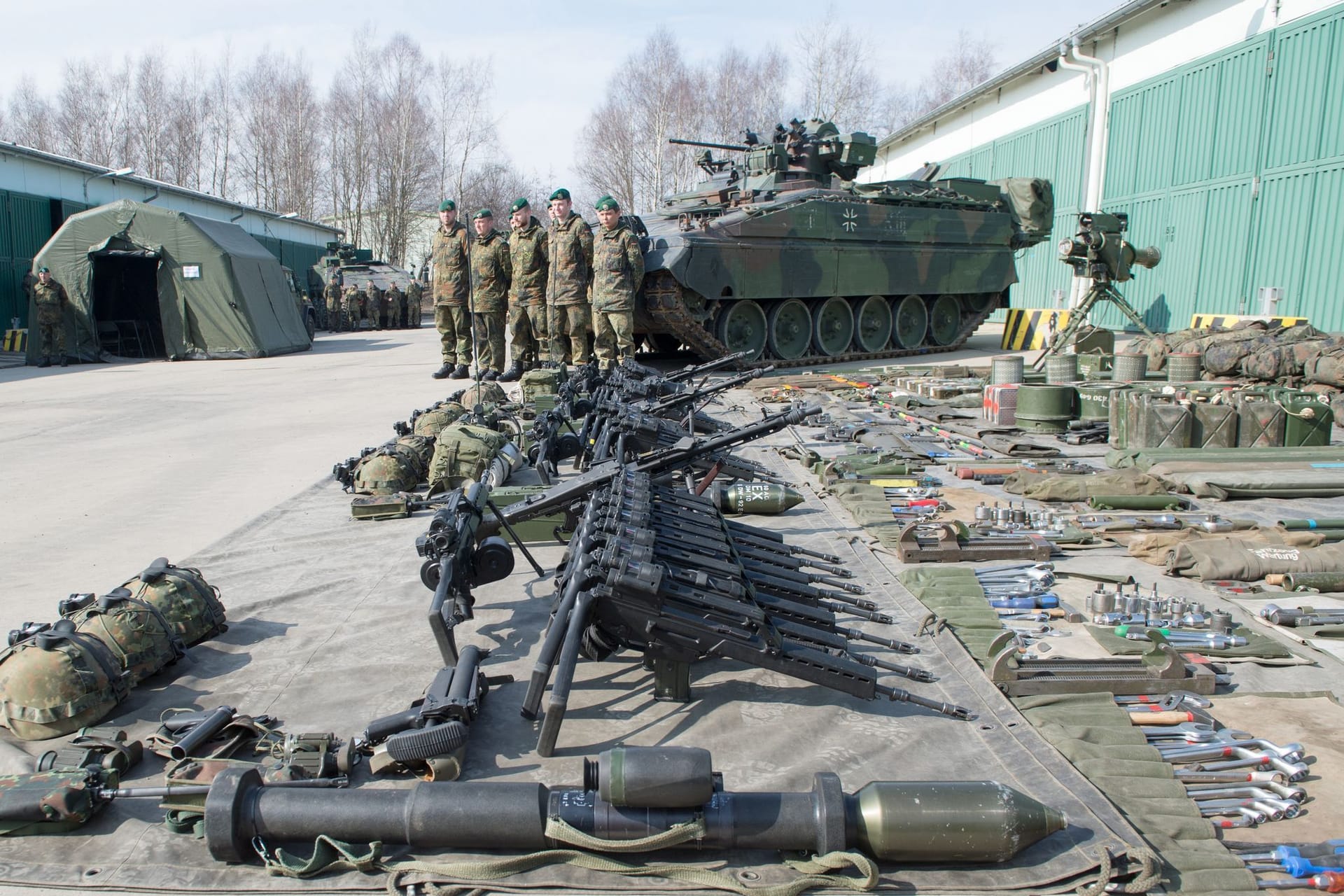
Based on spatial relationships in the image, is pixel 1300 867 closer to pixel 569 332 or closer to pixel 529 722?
pixel 529 722

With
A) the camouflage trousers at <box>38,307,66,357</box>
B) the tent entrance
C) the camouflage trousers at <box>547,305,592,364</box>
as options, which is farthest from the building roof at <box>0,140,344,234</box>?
the camouflage trousers at <box>547,305,592,364</box>

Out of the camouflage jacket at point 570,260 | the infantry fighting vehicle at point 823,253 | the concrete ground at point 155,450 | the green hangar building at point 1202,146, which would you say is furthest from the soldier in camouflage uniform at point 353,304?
the green hangar building at point 1202,146

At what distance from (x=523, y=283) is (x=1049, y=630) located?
1001 centimetres

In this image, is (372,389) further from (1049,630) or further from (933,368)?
(1049,630)

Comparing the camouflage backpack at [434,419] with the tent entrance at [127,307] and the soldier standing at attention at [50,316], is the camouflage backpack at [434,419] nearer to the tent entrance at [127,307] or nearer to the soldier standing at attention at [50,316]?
the soldier standing at attention at [50,316]

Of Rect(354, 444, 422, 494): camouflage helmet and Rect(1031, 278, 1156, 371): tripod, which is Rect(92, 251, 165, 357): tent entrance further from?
Rect(1031, 278, 1156, 371): tripod

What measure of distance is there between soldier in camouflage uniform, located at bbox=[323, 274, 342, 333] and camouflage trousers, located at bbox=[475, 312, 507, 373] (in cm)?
1730

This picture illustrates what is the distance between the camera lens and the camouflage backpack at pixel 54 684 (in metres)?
3.20

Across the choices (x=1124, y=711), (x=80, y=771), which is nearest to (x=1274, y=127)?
(x=1124, y=711)

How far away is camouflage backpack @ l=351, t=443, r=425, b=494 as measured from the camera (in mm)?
6688

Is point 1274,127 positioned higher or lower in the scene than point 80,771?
higher

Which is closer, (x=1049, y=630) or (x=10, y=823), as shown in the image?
(x=10, y=823)

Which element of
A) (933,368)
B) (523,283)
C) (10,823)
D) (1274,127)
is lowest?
(10,823)

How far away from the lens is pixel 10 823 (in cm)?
267
